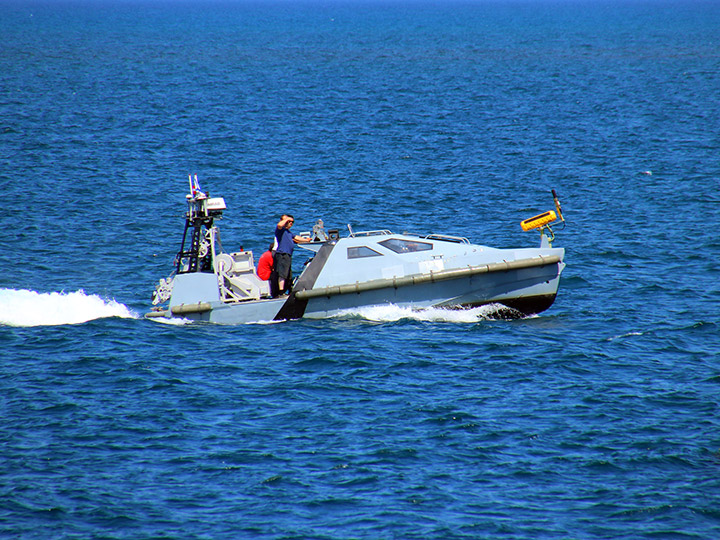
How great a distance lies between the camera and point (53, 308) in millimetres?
19172

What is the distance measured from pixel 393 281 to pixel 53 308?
7.86m

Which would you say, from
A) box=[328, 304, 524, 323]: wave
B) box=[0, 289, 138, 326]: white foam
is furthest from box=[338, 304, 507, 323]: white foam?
box=[0, 289, 138, 326]: white foam

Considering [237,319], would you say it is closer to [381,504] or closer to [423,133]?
[381,504]

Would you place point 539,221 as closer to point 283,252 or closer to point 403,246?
point 403,246

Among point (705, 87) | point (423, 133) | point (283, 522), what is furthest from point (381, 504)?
point (705, 87)

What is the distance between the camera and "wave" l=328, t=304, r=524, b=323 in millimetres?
18141

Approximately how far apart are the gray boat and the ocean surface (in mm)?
429

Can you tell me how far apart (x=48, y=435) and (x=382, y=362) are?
6.24m

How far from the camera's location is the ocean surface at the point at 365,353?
11.7 meters

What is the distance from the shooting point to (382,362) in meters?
16.5

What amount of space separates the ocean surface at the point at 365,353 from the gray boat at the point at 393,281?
0.43 metres

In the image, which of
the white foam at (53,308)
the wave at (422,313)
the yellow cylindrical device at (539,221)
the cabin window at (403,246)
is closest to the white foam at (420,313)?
the wave at (422,313)

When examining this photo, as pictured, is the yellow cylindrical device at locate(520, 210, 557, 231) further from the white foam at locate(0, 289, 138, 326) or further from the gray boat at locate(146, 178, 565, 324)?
the white foam at locate(0, 289, 138, 326)

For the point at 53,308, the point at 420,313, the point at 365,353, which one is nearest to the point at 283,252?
the point at 365,353
